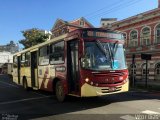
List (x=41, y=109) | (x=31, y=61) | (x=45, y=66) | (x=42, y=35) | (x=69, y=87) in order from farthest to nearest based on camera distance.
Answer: (x=42, y=35), (x=31, y=61), (x=45, y=66), (x=69, y=87), (x=41, y=109)

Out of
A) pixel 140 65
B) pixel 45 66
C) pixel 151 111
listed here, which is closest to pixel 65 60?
pixel 45 66

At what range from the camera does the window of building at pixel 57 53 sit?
1295cm

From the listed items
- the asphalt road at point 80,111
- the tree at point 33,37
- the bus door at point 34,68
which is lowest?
the asphalt road at point 80,111

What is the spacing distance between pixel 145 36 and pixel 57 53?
91.2 feet

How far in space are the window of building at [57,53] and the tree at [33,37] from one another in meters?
43.7

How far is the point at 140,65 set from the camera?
39.9 metres

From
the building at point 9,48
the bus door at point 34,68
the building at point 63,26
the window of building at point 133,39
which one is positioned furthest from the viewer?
the building at point 9,48

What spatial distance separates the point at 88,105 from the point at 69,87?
1136 mm

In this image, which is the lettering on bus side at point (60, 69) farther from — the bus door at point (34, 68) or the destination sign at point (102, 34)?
the bus door at point (34, 68)

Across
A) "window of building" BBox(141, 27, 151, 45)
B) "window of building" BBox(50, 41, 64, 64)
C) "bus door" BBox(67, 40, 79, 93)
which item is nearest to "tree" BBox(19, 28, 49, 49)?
"window of building" BBox(141, 27, 151, 45)

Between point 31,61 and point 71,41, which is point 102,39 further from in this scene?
point 31,61

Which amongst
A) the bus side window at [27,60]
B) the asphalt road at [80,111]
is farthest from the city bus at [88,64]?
the bus side window at [27,60]

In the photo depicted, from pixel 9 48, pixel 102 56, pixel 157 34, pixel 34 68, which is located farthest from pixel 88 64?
pixel 9 48

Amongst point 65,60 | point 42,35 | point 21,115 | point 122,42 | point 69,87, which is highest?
point 42,35
